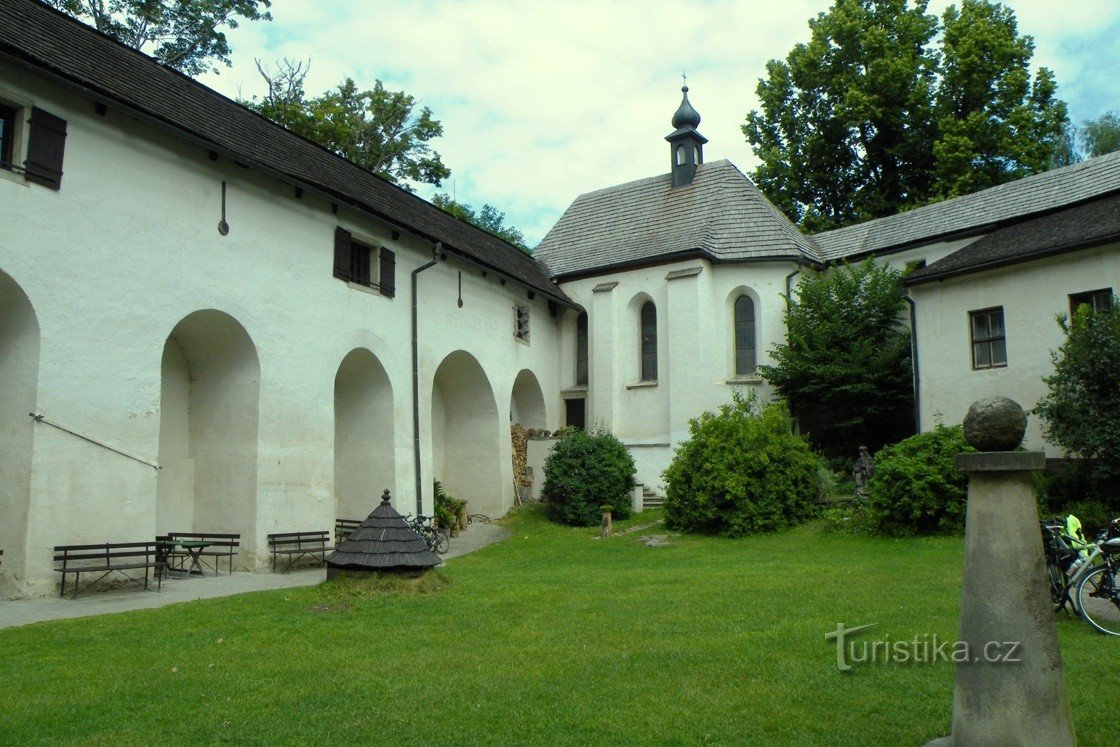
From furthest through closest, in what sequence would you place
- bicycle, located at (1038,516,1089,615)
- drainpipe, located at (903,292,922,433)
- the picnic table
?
drainpipe, located at (903,292,922,433)
the picnic table
bicycle, located at (1038,516,1089,615)

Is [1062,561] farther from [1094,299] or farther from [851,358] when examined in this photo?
[851,358]

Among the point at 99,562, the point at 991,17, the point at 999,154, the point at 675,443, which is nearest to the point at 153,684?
the point at 99,562

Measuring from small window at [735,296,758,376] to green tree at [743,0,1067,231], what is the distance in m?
9.78

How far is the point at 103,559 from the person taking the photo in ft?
38.5

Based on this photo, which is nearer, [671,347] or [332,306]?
[332,306]

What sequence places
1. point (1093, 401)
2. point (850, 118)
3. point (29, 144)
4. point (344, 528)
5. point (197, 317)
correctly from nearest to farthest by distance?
point (29, 144)
point (197, 317)
point (1093, 401)
point (344, 528)
point (850, 118)

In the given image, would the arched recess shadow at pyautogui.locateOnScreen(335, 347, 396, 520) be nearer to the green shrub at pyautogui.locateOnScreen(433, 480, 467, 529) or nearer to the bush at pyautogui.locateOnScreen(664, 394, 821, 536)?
the green shrub at pyautogui.locateOnScreen(433, 480, 467, 529)

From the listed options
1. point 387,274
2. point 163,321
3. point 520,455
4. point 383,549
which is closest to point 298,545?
point 163,321

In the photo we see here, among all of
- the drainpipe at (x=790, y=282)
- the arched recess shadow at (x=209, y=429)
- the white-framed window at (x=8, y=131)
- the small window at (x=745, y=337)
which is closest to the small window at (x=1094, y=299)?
the drainpipe at (x=790, y=282)

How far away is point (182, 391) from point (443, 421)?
28.9 feet

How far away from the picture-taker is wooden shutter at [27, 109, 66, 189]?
11.4 meters

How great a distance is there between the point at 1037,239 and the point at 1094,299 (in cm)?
198

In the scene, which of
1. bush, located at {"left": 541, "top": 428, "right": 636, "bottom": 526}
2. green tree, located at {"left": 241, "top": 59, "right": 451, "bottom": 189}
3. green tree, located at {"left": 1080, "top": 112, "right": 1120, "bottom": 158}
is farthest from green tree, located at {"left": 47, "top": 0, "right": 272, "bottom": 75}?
green tree, located at {"left": 1080, "top": 112, "right": 1120, "bottom": 158}

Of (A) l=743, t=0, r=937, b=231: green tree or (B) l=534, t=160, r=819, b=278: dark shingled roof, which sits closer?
(B) l=534, t=160, r=819, b=278: dark shingled roof
